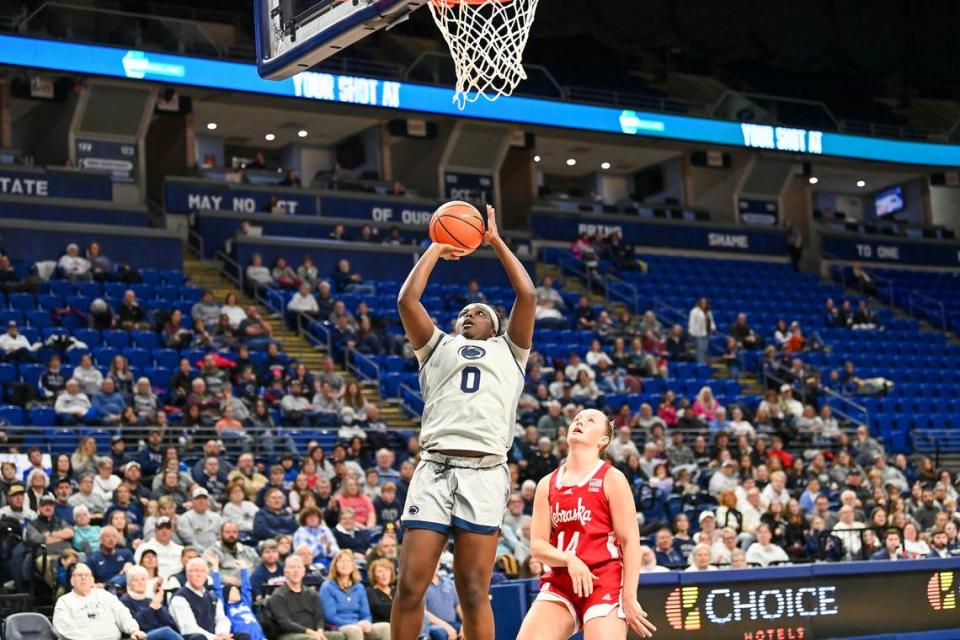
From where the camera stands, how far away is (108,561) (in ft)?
41.1

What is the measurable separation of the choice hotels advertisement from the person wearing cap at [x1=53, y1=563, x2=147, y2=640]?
417 centimetres

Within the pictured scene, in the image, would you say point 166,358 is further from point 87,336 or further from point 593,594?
point 593,594

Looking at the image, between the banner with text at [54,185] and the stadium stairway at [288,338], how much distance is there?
201 centimetres

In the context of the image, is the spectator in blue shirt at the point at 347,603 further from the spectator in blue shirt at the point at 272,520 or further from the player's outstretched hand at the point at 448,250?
the player's outstretched hand at the point at 448,250

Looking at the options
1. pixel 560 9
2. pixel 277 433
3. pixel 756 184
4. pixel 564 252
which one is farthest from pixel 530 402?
pixel 756 184

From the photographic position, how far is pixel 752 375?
26.2 m

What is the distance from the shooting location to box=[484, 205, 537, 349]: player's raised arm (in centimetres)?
651

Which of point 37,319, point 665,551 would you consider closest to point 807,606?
point 665,551

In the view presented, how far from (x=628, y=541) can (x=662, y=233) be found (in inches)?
1010

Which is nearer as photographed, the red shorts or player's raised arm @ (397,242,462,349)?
player's raised arm @ (397,242,462,349)

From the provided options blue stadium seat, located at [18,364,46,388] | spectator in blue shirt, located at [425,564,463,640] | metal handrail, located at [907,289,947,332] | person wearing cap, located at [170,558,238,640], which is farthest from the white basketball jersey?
metal handrail, located at [907,289,947,332]

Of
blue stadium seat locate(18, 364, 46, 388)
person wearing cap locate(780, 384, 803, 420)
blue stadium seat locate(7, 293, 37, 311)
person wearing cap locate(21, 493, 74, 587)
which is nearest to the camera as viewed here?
person wearing cap locate(21, 493, 74, 587)

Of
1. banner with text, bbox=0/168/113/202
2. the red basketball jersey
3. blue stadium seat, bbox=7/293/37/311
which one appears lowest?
the red basketball jersey

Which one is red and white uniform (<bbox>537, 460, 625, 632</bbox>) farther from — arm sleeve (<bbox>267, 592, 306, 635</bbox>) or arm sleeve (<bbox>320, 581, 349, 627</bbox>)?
arm sleeve (<bbox>320, 581, 349, 627</bbox>)
